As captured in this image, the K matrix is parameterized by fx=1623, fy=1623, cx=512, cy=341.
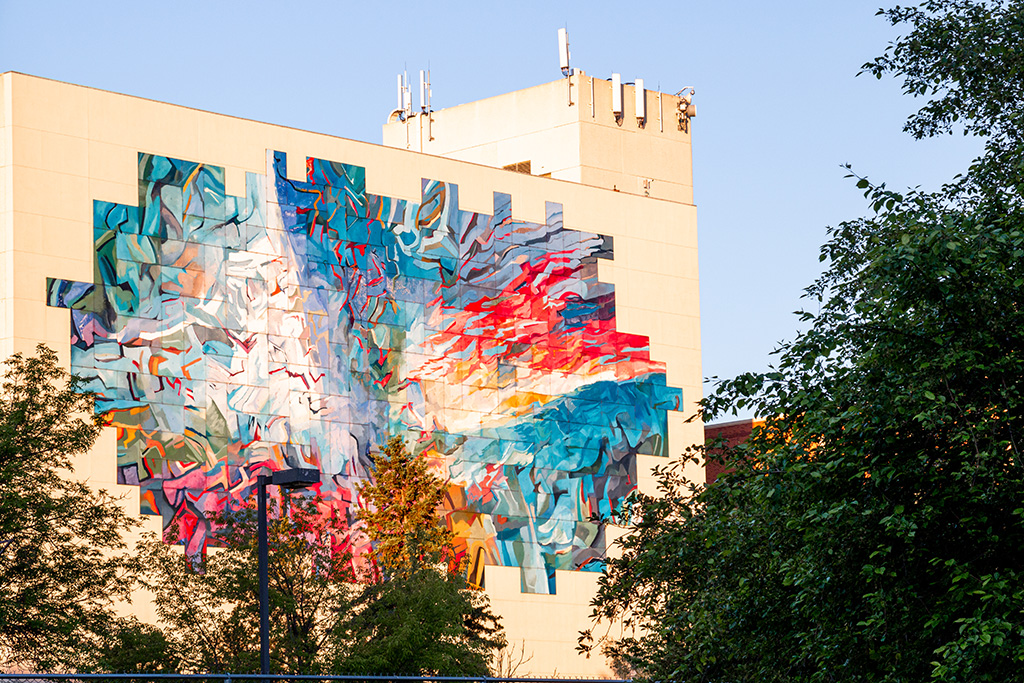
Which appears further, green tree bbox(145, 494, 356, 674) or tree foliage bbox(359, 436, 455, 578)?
tree foliage bbox(359, 436, 455, 578)

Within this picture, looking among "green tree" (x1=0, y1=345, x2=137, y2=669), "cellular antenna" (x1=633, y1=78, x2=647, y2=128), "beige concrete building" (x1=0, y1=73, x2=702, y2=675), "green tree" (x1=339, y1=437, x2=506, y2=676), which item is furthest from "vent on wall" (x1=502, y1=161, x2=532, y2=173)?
"green tree" (x1=0, y1=345, x2=137, y2=669)

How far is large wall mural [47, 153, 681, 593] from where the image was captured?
62.8 meters

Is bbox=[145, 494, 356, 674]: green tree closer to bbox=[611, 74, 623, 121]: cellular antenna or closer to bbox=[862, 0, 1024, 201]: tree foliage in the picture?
bbox=[862, 0, 1024, 201]: tree foliage

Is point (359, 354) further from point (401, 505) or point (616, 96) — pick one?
point (616, 96)

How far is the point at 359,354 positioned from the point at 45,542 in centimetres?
2975

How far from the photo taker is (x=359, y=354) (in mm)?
68188

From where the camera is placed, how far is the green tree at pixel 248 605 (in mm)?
41656

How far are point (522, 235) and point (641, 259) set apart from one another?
7.86 metres

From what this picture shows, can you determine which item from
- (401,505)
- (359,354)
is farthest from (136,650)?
(359,354)

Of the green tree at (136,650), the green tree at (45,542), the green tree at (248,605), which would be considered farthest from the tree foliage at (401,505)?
Result: the green tree at (45,542)

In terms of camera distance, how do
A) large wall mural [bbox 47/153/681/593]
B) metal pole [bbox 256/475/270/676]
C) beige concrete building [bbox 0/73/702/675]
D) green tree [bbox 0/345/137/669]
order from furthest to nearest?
large wall mural [bbox 47/153/681/593], beige concrete building [bbox 0/73/702/675], green tree [bbox 0/345/137/669], metal pole [bbox 256/475/270/676]

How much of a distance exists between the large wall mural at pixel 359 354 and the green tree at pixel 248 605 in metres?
16.5

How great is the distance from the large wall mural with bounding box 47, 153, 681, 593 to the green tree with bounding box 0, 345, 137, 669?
21253 millimetres

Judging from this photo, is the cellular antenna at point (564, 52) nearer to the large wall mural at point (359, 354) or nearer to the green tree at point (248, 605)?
the large wall mural at point (359, 354)
